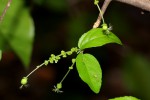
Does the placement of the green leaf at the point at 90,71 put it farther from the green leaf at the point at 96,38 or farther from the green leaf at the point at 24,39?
the green leaf at the point at 24,39

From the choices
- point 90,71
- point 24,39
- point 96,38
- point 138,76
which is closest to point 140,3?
point 96,38

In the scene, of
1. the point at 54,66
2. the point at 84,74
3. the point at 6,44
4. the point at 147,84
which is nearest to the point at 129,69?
the point at 147,84

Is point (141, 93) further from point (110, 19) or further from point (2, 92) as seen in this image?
point (2, 92)

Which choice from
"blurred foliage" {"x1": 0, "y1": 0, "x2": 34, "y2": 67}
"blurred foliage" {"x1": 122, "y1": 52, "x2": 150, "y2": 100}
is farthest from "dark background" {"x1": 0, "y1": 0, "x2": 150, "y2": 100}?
"blurred foliage" {"x1": 0, "y1": 0, "x2": 34, "y2": 67}

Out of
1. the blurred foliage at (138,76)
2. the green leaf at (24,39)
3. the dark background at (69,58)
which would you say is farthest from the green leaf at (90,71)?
the blurred foliage at (138,76)

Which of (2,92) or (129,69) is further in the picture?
(2,92)

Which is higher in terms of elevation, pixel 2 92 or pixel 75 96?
pixel 2 92
